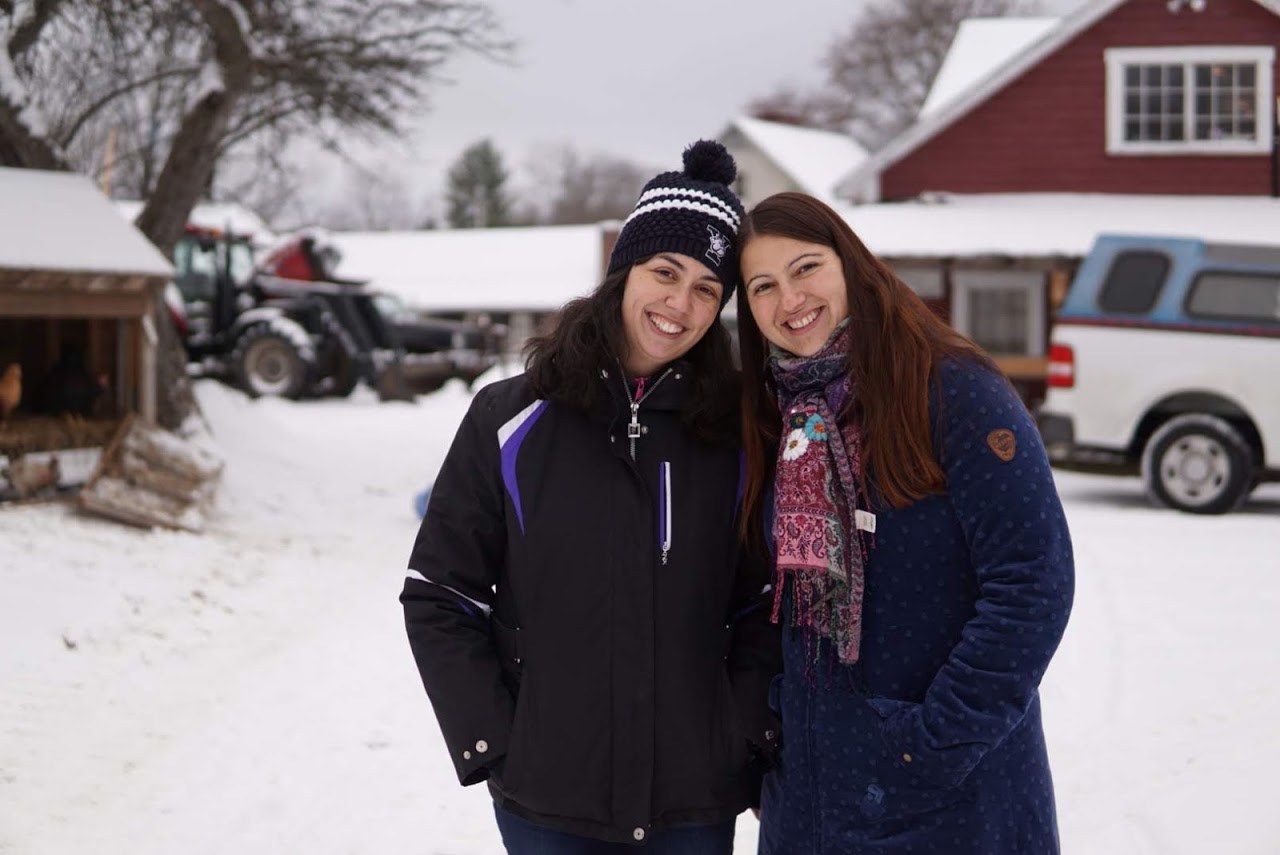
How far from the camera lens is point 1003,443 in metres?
2.10

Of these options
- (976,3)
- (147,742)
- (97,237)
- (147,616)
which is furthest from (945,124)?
(976,3)

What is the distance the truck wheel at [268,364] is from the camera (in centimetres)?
2069

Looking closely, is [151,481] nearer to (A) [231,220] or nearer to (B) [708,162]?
(B) [708,162]

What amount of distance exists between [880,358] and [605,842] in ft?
3.43

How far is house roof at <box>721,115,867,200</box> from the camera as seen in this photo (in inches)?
1378

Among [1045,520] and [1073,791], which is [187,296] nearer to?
[1073,791]

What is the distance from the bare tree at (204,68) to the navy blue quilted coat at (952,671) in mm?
9676

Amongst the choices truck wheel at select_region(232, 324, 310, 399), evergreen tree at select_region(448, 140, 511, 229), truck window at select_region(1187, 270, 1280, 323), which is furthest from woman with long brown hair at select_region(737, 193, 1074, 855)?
evergreen tree at select_region(448, 140, 511, 229)

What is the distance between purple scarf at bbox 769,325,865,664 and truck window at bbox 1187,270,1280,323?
8.61m

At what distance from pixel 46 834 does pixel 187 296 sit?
1917 centimetres

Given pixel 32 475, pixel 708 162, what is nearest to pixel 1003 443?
pixel 708 162

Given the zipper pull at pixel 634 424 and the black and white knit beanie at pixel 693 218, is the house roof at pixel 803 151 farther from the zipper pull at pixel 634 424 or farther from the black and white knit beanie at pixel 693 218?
the zipper pull at pixel 634 424

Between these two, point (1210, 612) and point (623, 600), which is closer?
point (623, 600)

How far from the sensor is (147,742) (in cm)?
504
